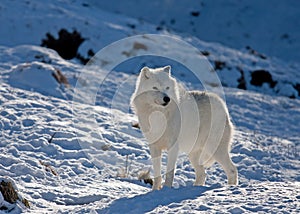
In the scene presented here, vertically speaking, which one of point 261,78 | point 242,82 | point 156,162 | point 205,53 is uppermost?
point 205,53

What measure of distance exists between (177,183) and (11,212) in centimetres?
332

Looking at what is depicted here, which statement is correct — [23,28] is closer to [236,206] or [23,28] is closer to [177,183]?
[177,183]

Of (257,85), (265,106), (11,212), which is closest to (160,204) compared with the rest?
(11,212)

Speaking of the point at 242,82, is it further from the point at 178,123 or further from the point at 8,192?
the point at 8,192

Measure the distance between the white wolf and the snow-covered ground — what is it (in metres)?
0.69

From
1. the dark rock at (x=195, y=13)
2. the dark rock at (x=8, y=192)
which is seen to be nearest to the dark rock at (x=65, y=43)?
the dark rock at (x=8, y=192)

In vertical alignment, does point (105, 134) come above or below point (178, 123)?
below

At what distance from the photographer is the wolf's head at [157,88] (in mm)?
6449

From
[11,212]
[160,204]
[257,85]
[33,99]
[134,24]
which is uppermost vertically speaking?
[134,24]

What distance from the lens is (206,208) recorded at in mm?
5234

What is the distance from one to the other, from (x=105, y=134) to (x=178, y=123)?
3.64 meters

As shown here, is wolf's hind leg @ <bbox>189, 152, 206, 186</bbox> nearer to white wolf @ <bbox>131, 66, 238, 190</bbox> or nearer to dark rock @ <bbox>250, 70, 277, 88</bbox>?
white wolf @ <bbox>131, 66, 238, 190</bbox>

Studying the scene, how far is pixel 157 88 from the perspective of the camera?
660cm

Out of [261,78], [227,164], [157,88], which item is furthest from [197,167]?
[261,78]
